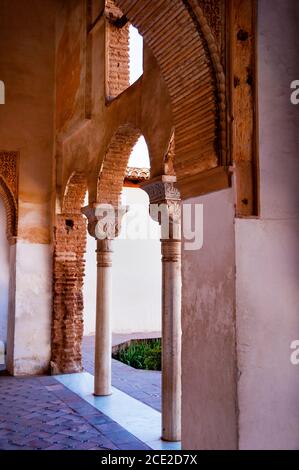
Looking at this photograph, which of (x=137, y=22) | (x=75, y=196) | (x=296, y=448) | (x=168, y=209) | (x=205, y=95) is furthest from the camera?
(x=75, y=196)

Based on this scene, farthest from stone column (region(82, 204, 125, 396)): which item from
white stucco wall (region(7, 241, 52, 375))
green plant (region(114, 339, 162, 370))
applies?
green plant (region(114, 339, 162, 370))

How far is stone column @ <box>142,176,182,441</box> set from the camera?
540 centimetres

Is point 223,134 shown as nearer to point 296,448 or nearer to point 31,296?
point 296,448

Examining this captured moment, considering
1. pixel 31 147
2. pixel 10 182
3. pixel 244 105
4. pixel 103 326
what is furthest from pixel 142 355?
pixel 244 105

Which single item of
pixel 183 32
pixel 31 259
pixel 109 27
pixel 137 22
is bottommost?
pixel 31 259

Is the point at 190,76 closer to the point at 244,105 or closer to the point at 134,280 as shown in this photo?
the point at 244,105

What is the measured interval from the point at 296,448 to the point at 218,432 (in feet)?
1.60

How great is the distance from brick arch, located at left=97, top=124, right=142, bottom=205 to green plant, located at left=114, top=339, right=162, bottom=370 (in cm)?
453

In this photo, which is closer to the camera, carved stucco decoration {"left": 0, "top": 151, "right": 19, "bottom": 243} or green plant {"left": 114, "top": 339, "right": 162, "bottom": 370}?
carved stucco decoration {"left": 0, "top": 151, "right": 19, "bottom": 243}

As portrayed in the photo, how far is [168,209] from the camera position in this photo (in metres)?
5.67

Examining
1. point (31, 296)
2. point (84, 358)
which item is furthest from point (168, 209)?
point (84, 358)

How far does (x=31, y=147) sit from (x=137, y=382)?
4.83 m

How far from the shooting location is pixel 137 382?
878 cm

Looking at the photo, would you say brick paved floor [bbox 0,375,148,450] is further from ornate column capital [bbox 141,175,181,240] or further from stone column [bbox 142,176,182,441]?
ornate column capital [bbox 141,175,181,240]
